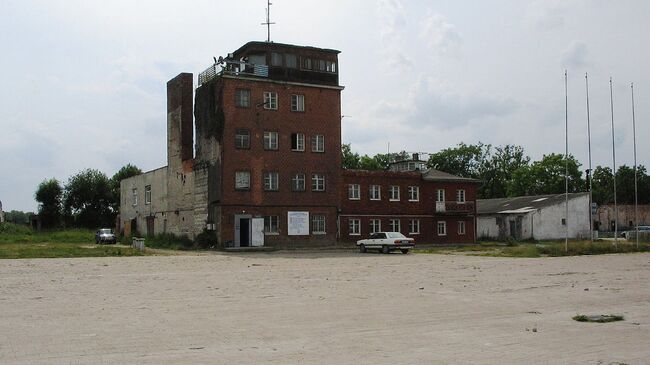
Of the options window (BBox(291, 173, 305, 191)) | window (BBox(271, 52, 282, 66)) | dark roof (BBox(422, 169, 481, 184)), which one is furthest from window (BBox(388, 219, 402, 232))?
window (BBox(271, 52, 282, 66))

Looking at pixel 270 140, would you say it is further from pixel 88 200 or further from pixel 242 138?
pixel 88 200

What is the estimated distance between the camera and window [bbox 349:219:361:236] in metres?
54.1

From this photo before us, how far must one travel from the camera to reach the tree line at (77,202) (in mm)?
87875

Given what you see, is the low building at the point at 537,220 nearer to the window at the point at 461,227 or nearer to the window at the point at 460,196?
the window at the point at 461,227

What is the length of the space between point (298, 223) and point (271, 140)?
659cm

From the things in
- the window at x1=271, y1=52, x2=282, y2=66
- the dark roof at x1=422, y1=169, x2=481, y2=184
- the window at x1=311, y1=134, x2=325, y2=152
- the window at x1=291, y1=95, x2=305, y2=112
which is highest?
the window at x1=271, y1=52, x2=282, y2=66

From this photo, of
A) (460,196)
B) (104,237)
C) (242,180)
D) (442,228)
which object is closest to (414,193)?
(442,228)

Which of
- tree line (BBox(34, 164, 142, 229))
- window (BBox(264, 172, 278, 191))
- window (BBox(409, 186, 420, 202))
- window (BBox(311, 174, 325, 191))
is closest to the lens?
window (BBox(264, 172, 278, 191))

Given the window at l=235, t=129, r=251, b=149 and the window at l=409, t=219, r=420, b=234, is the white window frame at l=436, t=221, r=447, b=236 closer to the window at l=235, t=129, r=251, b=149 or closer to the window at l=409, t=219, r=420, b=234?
the window at l=409, t=219, r=420, b=234

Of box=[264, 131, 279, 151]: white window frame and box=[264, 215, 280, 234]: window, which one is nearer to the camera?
box=[264, 215, 280, 234]: window

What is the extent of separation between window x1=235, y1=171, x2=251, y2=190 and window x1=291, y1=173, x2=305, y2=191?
3599mm

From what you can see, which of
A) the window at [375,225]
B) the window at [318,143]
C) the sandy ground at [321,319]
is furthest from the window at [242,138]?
the sandy ground at [321,319]

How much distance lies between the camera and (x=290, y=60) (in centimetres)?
5169

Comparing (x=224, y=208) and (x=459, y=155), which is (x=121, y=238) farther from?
(x=459, y=155)
